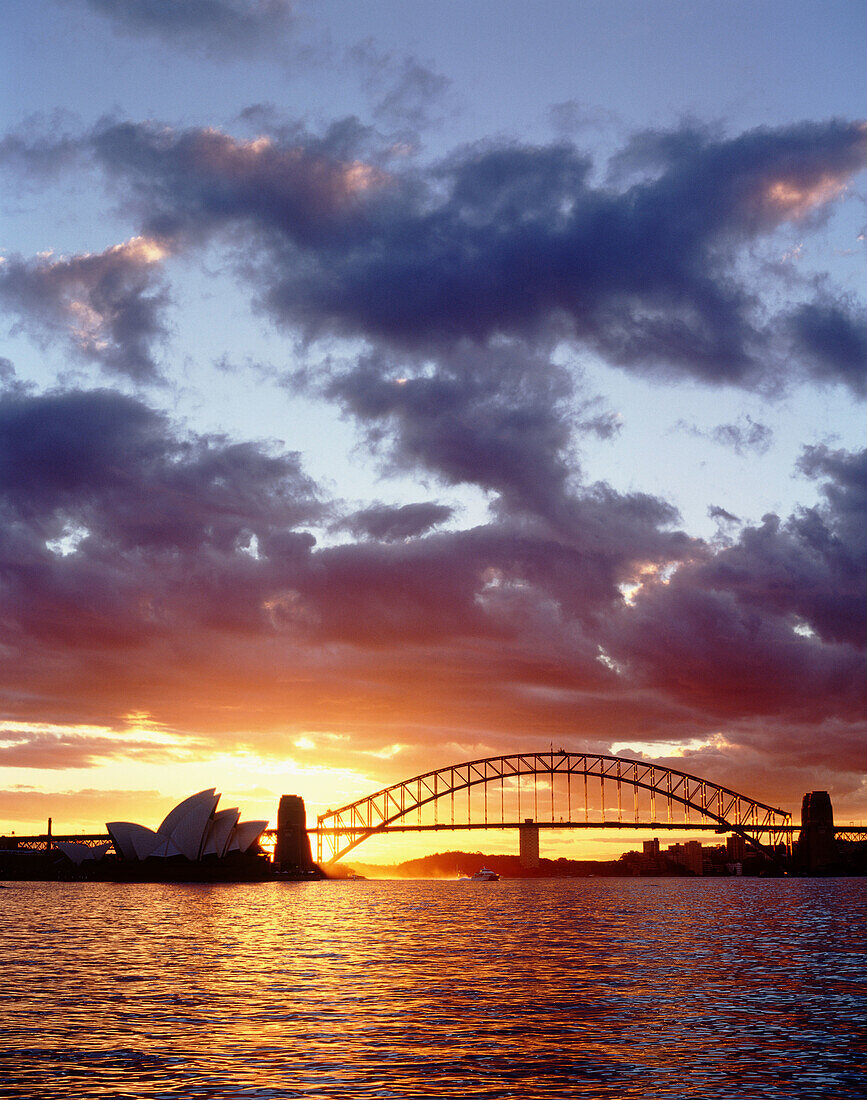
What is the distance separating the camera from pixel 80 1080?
27.3 m

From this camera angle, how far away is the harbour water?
27.4 meters

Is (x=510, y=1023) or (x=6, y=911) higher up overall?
(x=510, y=1023)

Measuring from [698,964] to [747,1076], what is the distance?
28.7 metres

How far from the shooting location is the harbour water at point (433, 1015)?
89.8 ft

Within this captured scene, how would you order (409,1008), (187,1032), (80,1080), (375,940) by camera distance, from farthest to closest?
1. (375,940)
2. (409,1008)
3. (187,1032)
4. (80,1080)

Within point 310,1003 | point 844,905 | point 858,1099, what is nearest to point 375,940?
point 310,1003

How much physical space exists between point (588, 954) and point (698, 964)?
7077mm

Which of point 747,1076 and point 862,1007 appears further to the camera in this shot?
point 862,1007

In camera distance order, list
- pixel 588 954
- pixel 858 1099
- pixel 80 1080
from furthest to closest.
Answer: pixel 588 954 → pixel 80 1080 → pixel 858 1099

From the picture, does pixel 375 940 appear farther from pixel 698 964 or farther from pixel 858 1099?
pixel 858 1099

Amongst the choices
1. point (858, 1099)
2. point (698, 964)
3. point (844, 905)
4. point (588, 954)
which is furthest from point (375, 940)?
point (844, 905)

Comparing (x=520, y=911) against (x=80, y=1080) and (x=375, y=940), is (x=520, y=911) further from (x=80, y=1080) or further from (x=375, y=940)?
(x=80, y=1080)

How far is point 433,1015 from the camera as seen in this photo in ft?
124

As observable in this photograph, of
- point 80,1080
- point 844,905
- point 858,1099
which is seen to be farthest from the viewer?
point 844,905
